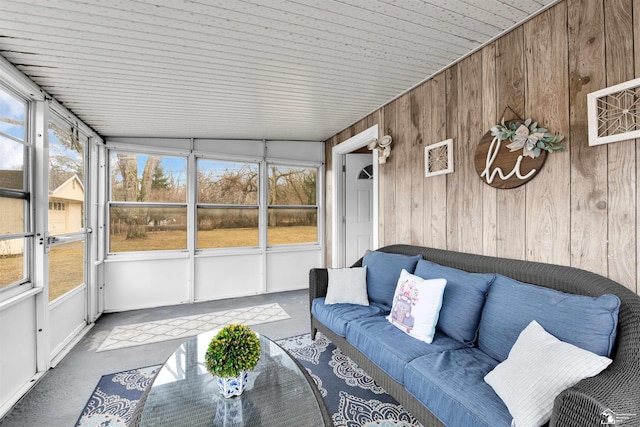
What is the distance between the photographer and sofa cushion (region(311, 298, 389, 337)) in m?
2.22

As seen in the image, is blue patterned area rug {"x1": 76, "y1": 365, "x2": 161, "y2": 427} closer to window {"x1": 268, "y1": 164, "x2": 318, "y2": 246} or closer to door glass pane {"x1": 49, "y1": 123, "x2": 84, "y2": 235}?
door glass pane {"x1": 49, "y1": 123, "x2": 84, "y2": 235}

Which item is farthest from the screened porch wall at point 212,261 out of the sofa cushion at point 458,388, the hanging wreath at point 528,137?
the sofa cushion at point 458,388

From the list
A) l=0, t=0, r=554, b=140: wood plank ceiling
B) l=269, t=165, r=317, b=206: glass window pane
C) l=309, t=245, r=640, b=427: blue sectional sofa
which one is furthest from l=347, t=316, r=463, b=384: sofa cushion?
l=269, t=165, r=317, b=206: glass window pane

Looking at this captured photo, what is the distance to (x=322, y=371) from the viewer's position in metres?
2.27

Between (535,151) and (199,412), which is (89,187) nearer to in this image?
(199,412)

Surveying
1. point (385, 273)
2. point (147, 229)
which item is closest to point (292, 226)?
point (147, 229)

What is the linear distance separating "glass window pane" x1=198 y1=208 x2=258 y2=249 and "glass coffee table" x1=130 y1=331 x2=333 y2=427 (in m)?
2.80

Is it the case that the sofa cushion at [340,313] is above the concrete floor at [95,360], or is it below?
above

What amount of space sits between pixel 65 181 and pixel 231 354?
2.86m

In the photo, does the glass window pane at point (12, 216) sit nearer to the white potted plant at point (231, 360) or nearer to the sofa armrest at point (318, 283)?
the white potted plant at point (231, 360)

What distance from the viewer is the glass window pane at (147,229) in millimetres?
3854

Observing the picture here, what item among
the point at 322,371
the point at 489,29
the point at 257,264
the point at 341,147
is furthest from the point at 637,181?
the point at 257,264

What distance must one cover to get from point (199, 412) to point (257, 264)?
3345 millimetres

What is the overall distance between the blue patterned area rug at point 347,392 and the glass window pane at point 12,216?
231 centimetres
